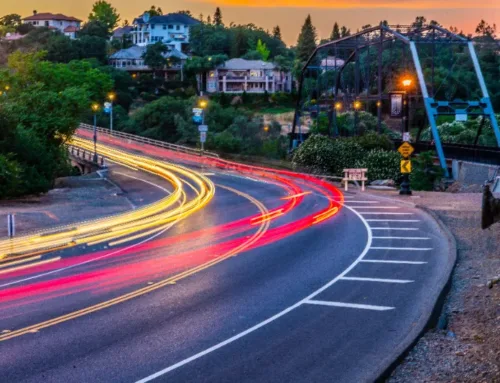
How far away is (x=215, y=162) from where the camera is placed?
6200 centimetres

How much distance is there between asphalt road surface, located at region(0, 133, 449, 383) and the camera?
454 inches

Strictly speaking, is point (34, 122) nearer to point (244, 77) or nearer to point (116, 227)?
point (116, 227)

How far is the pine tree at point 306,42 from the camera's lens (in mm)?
158000

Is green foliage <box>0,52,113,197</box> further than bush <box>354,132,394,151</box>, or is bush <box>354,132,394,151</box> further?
bush <box>354,132,394,151</box>

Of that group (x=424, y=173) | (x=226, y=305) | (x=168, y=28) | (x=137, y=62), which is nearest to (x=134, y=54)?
(x=137, y=62)

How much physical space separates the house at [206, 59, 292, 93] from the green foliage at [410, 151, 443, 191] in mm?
93881

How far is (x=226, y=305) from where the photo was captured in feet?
50.6

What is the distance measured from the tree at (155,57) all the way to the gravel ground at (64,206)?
97.5 m

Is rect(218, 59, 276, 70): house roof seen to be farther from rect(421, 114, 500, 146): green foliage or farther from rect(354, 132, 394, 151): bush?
rect(354, 132, 394, 151): bush

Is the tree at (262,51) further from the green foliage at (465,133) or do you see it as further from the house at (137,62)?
the green foliage at (465,133)

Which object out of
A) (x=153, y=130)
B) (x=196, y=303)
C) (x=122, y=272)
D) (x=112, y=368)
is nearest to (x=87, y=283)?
(x=122, y=272)

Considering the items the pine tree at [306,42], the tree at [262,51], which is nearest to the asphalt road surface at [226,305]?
the pine tree at [306,42]

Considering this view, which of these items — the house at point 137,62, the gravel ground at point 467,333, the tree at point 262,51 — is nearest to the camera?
the gravel ground at point 467,333

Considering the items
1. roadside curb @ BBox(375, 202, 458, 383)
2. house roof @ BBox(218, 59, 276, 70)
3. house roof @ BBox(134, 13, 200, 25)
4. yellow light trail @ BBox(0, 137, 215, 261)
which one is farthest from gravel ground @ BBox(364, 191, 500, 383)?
house roof @ BBox(134, 13, 200, 25)
